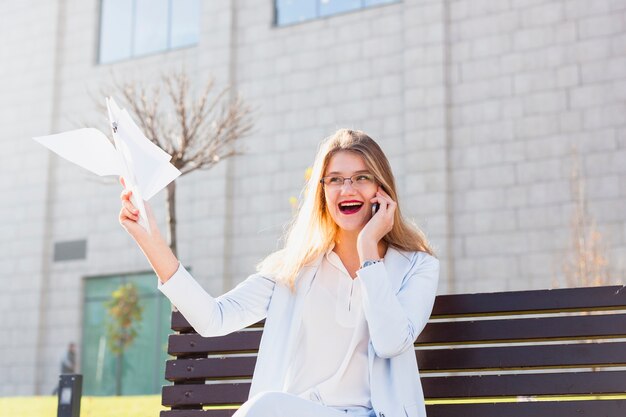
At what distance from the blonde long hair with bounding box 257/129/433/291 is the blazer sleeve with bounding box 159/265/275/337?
89 millimetres

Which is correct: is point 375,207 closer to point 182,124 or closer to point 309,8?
point 182,124

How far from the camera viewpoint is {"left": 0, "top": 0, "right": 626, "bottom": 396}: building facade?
55.8 feet

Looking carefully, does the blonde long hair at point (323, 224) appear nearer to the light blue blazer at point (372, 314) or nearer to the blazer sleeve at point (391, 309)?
the light blue blazer at point (372, 314)

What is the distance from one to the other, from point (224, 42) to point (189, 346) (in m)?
17.1

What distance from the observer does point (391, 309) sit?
337 centimetres

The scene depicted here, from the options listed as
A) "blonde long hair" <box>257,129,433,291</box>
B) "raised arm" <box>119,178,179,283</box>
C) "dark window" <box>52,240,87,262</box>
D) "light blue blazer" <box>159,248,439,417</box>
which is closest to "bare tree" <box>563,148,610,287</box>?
"blonde long hair" <box>257,129,433,291</box>

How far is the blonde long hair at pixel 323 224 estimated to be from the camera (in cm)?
377

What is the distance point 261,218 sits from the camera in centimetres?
1992

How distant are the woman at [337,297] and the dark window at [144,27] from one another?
18.5 meters

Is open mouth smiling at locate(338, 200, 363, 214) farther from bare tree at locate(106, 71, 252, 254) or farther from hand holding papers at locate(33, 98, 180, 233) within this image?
bare tree at locate(106, 71, 252, 254)

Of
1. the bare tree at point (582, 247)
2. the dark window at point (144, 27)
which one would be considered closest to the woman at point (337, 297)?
the bare tree at point (582, 247)

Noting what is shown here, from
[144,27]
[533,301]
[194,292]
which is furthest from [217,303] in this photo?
[144,27]

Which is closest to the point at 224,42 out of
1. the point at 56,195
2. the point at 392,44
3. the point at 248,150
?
the point at 248,150

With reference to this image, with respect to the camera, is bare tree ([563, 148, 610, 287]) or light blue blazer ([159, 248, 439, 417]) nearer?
light blue blazer ([159, 248, 439, 417])
